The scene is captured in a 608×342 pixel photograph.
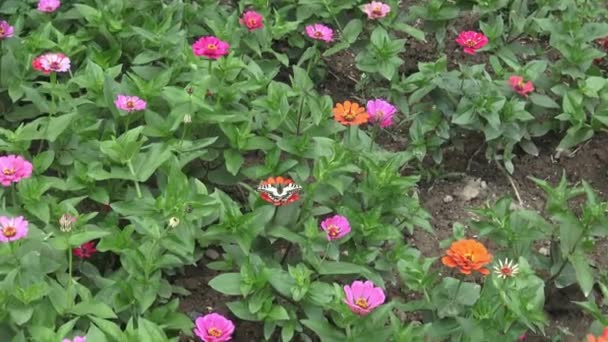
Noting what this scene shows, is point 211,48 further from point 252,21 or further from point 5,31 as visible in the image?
point 5,31

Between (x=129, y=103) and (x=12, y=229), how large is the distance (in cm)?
70

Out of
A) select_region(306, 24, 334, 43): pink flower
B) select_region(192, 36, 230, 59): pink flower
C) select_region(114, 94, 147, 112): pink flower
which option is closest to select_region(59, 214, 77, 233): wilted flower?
select_region(114, 94, 147, 112): pink flower

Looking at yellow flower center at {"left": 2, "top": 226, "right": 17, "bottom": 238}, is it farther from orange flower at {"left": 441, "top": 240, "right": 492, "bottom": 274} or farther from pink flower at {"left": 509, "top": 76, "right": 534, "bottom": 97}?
pink flower at {"left": 509, "top": 76, "right": 534, "bottom": 97}

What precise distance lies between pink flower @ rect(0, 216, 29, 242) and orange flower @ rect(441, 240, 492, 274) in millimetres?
1116

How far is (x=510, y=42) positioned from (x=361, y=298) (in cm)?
175

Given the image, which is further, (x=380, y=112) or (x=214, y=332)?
(x=380, y=112)

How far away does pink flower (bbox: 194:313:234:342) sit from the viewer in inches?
92.7

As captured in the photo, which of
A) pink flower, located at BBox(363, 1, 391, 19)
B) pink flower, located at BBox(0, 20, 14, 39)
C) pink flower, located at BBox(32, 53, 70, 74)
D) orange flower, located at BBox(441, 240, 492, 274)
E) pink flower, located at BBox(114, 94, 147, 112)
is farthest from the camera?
pink flower, located at BBox(363, 1, 391, 19)

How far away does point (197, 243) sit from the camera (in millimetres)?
2885

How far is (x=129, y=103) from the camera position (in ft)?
9.80

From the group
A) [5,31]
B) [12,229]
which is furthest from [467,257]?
[5,31]

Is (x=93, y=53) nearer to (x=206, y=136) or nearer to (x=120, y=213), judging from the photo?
(x=206, y=136)

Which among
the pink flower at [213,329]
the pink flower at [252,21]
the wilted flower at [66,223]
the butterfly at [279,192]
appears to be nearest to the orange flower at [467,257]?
the butterfly at [279,192]

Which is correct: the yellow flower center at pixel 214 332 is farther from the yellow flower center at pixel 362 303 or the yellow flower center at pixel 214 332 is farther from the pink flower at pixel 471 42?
the pink flower at pixel 471 42
